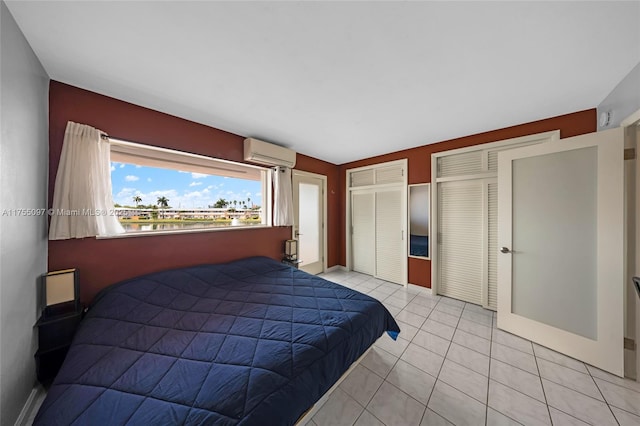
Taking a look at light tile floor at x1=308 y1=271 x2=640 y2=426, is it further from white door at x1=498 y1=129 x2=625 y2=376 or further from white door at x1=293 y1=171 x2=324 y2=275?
white door at x1=293 y1=171 x2=324 y2=275

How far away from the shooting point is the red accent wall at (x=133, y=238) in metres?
1.64

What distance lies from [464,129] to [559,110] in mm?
815

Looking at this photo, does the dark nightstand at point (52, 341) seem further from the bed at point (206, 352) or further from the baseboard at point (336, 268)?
the baseboard at point (336, 268)

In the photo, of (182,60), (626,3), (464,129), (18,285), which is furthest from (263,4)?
(464,129)

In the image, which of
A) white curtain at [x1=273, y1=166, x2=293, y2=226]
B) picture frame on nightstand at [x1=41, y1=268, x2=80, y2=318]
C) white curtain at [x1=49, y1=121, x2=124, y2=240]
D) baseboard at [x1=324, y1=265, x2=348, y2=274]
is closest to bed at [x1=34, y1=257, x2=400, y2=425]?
picture frame on nightstand at [x1=41, y1=268, x2=80, y2=318]

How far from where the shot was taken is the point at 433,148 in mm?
3104

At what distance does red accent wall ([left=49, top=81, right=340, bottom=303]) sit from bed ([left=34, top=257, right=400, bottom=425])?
0.22 metres

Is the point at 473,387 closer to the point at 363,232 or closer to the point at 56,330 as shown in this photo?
the point at 363,232

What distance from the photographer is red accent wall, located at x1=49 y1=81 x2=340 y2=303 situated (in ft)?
5.37

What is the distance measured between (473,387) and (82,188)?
351 centimetres

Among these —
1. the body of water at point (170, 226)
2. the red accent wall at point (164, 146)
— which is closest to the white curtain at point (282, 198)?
the red accent wall at point (164, 146)

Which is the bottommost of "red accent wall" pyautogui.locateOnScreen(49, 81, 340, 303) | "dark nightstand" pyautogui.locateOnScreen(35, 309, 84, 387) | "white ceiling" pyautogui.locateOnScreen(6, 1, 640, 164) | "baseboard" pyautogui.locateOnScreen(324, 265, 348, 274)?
"baseboard" pyautogui.locateOnScreen(324, 265, 348, 274)

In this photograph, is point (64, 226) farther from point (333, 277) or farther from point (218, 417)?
point (333, 277)

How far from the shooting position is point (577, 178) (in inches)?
72.2
